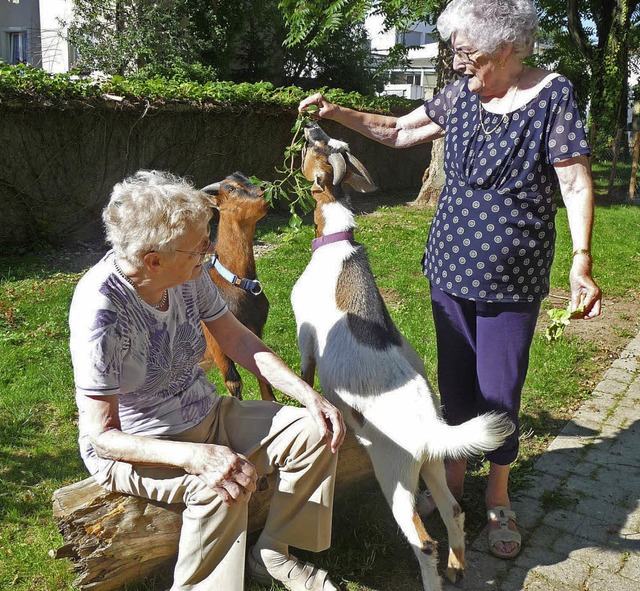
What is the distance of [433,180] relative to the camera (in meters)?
11.9

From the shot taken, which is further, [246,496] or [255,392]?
[255,392]

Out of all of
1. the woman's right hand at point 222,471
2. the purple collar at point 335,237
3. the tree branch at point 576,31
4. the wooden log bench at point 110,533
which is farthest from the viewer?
the tree branch at point 576,31

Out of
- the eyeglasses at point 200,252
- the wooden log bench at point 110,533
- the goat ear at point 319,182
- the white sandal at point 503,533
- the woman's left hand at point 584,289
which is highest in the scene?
the goat ear at point 319,182

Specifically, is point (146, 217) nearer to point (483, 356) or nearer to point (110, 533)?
point (110, 533)

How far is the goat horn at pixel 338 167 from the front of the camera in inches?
139

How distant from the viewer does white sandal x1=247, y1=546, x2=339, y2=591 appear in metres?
2.85

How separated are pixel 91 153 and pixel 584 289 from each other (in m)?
6.75

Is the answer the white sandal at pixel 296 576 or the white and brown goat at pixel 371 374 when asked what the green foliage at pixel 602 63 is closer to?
the white and brown goat at pixel 371 374

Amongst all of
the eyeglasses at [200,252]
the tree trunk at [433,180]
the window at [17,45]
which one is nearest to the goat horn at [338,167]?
the eyeglasses at [200,252]

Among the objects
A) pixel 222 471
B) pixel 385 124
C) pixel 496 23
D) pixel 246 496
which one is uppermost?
pixel 496 23

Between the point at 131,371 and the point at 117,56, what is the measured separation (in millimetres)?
12763

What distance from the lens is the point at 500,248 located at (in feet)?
9.63

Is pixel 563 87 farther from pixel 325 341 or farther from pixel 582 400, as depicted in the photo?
pixel 582 400

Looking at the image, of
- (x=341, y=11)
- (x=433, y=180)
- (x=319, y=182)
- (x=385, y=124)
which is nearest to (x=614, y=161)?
(x=433, y=180)
